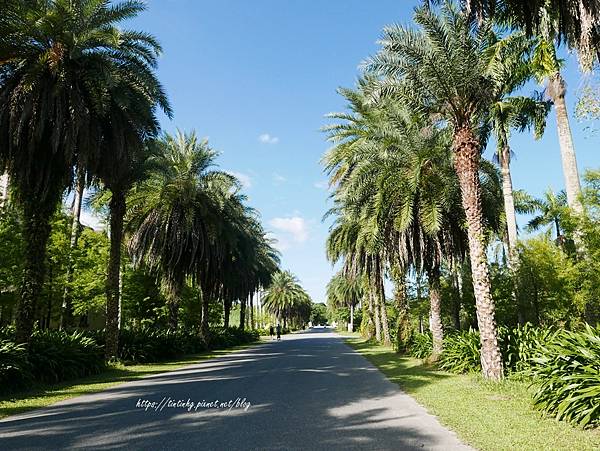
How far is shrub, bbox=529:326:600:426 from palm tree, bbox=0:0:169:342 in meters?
13.7

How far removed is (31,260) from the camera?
14383 millimetres

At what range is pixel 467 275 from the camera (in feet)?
94.9

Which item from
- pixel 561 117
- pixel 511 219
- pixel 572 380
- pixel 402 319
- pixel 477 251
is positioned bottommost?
pixel 572 380

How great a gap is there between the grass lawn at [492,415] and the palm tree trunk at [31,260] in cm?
1130

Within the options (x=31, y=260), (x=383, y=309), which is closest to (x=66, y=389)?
(x=31, y=260)

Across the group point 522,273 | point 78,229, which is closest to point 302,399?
point 522,273

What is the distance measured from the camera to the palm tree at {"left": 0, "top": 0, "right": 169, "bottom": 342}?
13.8m

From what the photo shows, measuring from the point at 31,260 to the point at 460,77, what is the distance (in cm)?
1432

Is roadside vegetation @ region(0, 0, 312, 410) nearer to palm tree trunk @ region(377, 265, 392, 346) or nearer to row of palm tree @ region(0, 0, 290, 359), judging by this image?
row of palm tree @ region(0, 0, 290, 359)

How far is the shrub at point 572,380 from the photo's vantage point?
23.0 feet

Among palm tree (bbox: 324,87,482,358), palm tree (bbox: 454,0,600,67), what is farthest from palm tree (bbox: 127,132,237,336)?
palm tree (bbox: 454,0,600,67)

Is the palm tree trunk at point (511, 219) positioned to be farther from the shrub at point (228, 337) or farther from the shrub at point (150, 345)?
the shrub at point (228, 337)

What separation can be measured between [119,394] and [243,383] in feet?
11.2

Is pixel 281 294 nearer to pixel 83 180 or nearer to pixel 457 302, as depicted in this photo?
pixel 457 302
